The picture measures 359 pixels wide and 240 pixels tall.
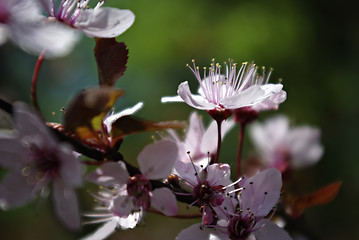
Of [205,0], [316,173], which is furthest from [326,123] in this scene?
[205,0]

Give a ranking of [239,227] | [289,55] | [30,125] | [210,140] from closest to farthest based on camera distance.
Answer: [30,125] < [239,227] < [210,140] < [289,55]

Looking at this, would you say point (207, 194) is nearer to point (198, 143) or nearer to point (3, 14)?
point (198, 143)

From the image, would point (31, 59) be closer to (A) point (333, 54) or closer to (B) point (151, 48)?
→ (B) point (151, 48)

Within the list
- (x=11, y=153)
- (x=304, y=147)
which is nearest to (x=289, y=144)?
(x=304, y=147)

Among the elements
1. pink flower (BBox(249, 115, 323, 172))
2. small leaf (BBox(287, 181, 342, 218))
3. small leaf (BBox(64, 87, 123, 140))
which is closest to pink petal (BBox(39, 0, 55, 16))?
small leaf (BBox(64, 87, 123, 140))

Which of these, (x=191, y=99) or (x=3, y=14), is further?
(x=191, y=99)

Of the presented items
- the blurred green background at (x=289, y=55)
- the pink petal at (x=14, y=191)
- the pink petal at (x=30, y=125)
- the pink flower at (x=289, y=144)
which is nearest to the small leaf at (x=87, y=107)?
the pink petal at (x=30, y=125)
